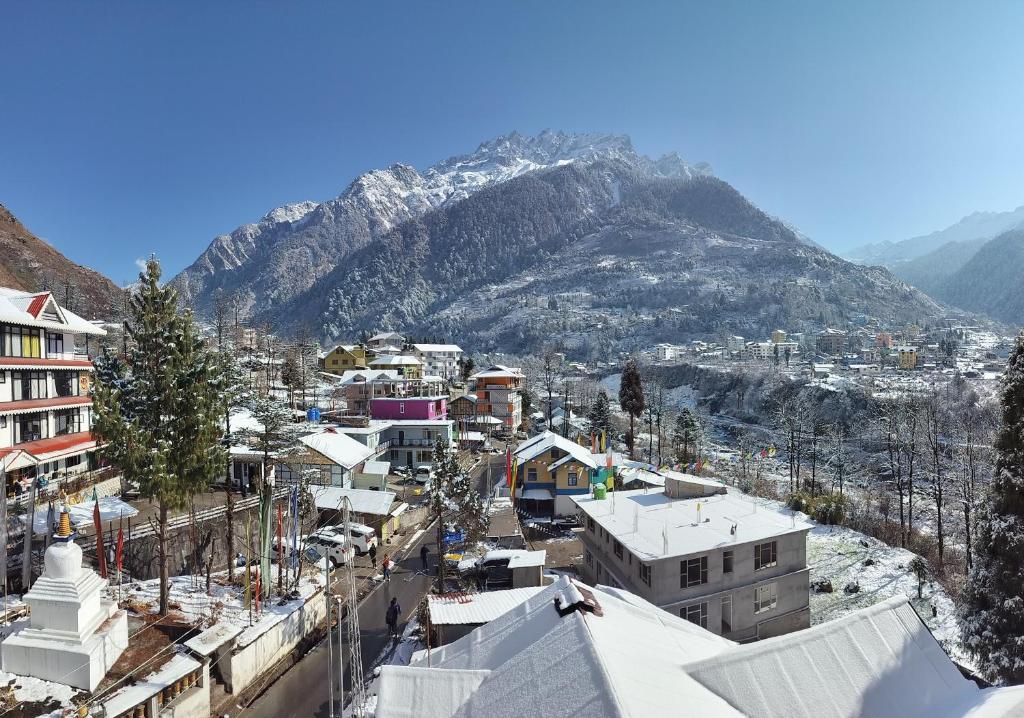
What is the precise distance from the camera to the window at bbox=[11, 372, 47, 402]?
2528 centimetres

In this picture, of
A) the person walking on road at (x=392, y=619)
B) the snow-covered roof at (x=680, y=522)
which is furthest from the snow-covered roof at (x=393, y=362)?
the person walking on road at (x=392, y=619)

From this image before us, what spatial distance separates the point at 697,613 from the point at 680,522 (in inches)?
157

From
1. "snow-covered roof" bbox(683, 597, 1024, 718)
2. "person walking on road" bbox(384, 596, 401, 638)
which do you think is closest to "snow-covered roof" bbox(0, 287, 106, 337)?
"person walking on road" bbox(384, 596, 401, 638)

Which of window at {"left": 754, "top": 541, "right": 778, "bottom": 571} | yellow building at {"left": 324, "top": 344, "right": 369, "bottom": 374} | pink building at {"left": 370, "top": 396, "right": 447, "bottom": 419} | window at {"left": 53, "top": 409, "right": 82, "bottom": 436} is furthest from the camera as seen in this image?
yellow building at {"left": 324, "top": 344, "right": 369, "bottom": 374}

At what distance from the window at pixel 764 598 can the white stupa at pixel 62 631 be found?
22071mm

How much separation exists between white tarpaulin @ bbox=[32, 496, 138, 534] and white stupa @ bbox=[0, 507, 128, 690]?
31.0ft

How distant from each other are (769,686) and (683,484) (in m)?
19.0

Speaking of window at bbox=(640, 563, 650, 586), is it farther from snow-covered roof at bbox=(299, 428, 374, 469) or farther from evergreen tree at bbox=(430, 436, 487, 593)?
snow-covered roof at bbox=(299, 428, 374, 469)

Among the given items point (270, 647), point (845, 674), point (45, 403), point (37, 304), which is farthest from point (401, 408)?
point (845, 674)

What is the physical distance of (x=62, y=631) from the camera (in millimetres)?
11727

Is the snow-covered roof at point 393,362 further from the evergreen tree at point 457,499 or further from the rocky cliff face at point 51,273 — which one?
the evergreen tree at point 457,499

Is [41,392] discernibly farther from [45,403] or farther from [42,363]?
[42,363]

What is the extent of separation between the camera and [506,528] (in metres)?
33.5

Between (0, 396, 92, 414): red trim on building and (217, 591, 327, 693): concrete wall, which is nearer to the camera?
(217, 591, 327, 693): concrete wall
